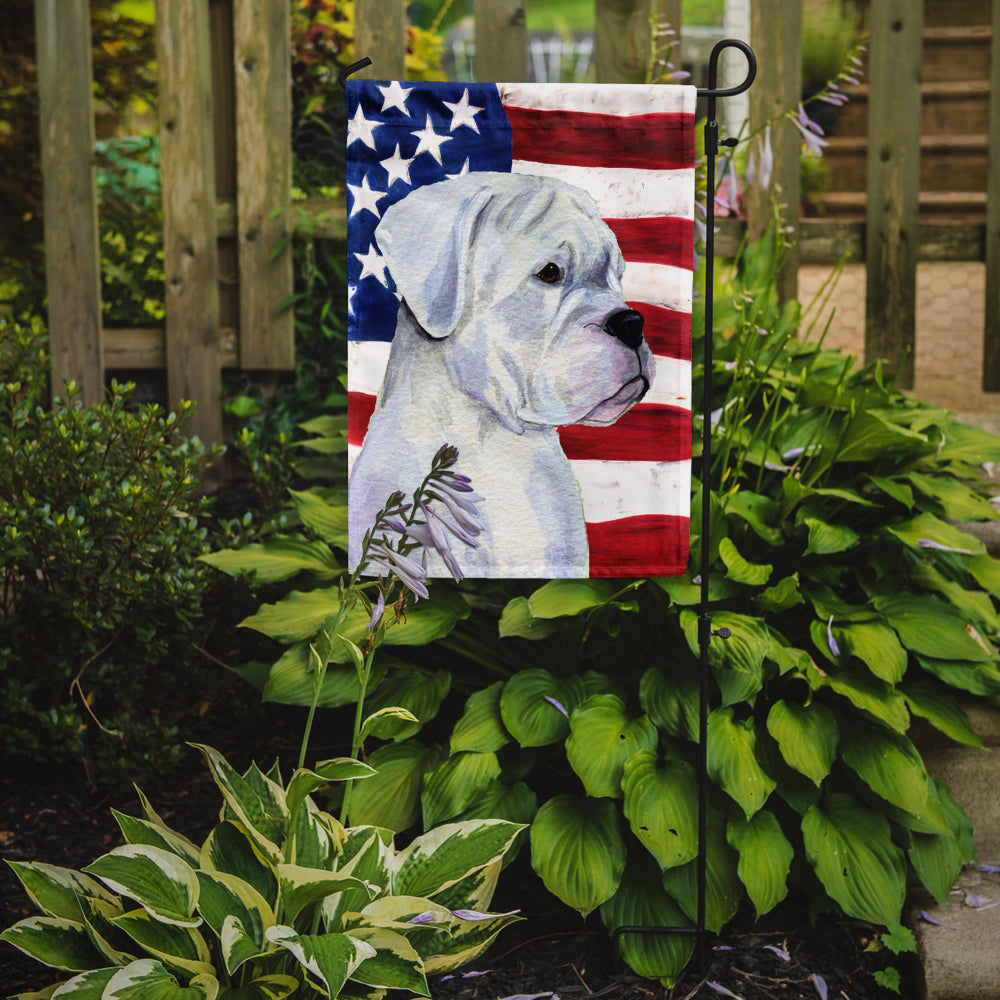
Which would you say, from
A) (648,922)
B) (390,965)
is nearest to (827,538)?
(648,922)

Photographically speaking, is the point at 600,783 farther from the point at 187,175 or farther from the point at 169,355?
the point at 187,175

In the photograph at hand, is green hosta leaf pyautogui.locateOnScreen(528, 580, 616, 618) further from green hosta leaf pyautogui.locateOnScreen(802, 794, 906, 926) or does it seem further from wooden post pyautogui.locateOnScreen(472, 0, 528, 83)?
wooden post pyautogui.locateOnScreen(472, 0, 528, 83)

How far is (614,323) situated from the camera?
1.99 meters

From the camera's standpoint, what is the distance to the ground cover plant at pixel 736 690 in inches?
80.5

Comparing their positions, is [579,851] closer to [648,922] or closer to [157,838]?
[648,922]

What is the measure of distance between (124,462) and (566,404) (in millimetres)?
1210

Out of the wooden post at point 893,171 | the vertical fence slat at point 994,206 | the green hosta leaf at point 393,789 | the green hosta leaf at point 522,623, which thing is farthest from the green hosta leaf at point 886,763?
the vertical fence slat at point 994,206

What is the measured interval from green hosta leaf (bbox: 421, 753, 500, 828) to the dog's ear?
0.90m

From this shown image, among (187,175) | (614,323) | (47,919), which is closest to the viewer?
(47,919)

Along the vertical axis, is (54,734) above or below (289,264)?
below

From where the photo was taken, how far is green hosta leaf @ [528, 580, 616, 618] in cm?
215

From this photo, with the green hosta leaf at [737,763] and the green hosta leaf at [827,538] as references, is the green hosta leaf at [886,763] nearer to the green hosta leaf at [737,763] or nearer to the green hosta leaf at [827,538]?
the green hosta leaf at [737,763]

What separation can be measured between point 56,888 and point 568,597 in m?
1.10

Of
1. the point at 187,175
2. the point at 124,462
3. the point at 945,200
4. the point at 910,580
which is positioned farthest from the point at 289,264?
the point at 945,200
